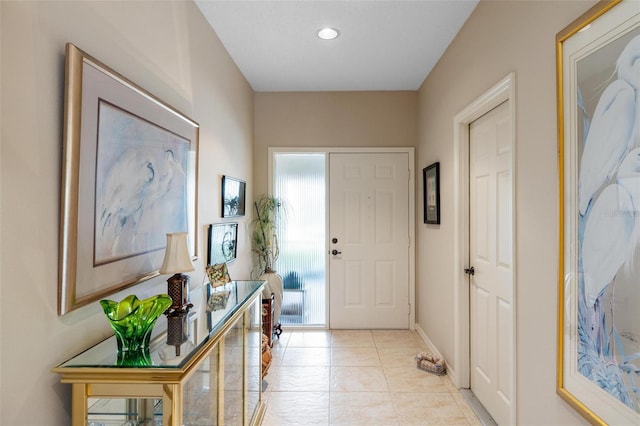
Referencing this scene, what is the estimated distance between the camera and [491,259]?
227 cm

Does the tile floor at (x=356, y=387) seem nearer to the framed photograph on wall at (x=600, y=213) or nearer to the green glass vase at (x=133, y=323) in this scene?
the framed photograph on wall at (x=600, y=213)

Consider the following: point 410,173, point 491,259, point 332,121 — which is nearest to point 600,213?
point 491,259

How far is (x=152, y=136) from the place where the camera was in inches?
62.4

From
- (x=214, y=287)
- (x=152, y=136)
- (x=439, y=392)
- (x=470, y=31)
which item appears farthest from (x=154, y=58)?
(x=439, y=392)

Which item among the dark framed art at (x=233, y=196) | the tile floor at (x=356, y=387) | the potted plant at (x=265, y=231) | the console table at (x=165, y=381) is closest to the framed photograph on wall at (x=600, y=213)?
the tile floor at (x=356, y=387)

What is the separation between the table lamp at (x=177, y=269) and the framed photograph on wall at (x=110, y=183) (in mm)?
171

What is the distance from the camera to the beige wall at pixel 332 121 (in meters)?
3.94

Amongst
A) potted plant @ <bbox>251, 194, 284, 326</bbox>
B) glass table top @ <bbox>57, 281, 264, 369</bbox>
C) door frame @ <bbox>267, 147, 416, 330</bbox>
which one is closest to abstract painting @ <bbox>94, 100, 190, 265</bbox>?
glass table top @ <bbox>57, 281, 264, 369</bbox>

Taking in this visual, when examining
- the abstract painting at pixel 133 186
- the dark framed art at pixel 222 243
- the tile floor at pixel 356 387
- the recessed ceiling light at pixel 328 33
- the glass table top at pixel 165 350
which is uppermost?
the recessed ceiling light at pixel 328 33

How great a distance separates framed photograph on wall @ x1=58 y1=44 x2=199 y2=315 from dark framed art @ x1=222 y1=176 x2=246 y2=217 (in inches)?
36.6

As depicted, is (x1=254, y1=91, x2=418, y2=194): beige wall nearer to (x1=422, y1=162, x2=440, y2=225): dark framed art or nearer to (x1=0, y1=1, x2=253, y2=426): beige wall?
(x1=422, y1=162, x2=440, y2=225): dark framed art

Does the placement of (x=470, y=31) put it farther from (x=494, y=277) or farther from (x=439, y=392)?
(x=439, y=392)

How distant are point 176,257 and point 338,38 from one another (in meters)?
2.19

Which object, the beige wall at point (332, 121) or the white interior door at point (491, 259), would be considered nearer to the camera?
the white interior door at point (491, 259)
